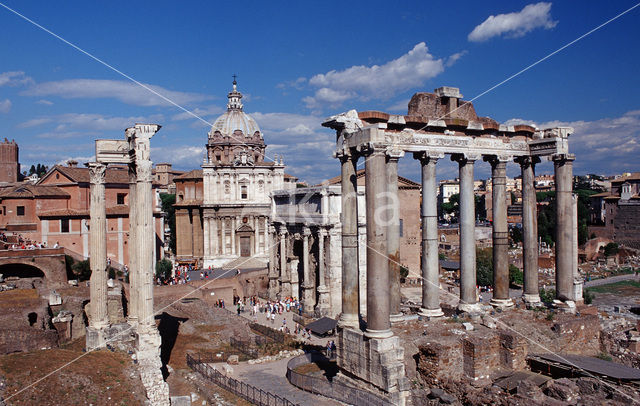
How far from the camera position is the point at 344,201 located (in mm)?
13703

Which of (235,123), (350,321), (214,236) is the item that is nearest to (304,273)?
(214,236)

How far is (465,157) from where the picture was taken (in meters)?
16.3

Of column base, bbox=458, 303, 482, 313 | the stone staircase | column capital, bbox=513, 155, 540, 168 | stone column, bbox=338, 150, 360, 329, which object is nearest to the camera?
stone column, bbox=338, 150, 360, 329

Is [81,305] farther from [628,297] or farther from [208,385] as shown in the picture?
[628,297]

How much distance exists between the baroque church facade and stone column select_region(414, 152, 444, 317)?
31873 mm

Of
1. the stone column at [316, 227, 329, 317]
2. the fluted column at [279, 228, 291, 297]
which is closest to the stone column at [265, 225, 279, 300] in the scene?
the fluted column at [279, 228, 291, 297]

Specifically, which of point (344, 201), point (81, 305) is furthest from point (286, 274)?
point (344, 201)

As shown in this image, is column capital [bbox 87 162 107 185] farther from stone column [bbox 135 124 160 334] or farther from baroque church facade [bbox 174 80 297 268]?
baroque church facade [bbox 174 80 297 268]

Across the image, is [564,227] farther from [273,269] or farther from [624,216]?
[624,216]

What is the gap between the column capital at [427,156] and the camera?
15555 mm

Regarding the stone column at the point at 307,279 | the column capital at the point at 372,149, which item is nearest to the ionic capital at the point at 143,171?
the column capital at the point at 372,149

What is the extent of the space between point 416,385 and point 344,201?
481 centimetres

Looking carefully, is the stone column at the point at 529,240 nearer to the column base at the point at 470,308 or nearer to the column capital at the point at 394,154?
the column base at the point at 470,308

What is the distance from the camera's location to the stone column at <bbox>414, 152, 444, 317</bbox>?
15602mm
